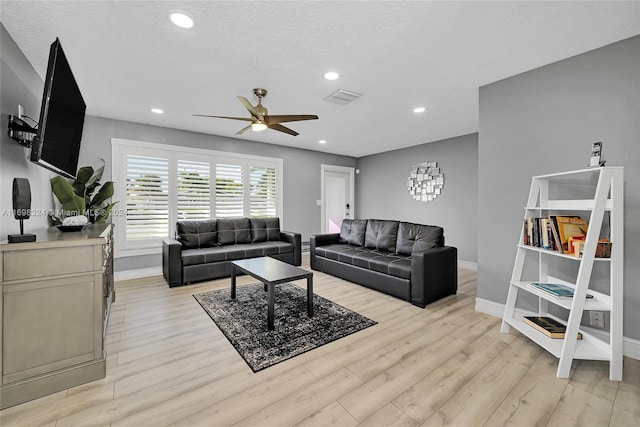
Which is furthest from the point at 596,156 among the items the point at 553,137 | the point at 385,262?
the point at 385,262

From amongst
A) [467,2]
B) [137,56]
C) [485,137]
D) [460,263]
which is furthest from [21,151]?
[460,263]

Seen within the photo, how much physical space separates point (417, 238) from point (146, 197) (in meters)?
4.37

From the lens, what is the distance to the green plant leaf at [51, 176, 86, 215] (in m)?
2.61

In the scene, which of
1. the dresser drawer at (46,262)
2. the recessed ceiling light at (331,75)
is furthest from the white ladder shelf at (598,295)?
the dresser drawer at (46,262)

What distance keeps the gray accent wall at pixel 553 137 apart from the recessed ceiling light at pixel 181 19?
3002mm

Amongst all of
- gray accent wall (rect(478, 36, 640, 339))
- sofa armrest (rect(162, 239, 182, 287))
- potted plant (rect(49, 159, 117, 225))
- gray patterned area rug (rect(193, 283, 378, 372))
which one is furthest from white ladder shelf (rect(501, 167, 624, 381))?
potted plant (rect(49, 159, 117, 225))

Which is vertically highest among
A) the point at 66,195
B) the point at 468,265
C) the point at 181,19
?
the point at 181,19

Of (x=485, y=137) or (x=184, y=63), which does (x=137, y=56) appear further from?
(x=485, y=137)

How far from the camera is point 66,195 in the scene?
2691mm

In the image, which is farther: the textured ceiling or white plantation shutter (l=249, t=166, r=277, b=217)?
white plantation shutter (l=249, t=166, r=277, b=217)

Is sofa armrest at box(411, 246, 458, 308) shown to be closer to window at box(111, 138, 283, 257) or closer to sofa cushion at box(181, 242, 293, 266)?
sofa cushion at box(181, 242, 293, 266)

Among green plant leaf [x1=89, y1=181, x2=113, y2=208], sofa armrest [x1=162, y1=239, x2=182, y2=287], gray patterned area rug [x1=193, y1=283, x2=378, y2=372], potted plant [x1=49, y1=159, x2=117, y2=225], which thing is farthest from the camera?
sofa armrest [x1=162, y1=239, x2=182, y2=287]

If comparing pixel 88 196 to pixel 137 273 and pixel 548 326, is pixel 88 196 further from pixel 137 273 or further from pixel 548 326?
pixel 548 326

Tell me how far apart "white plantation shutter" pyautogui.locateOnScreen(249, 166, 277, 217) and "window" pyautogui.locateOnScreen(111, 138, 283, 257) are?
0.8 inches
